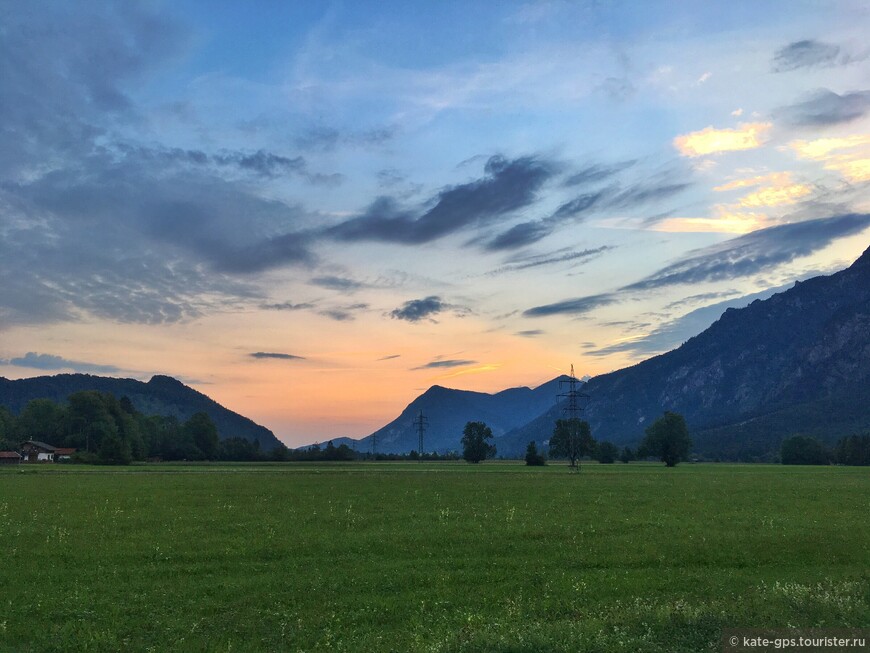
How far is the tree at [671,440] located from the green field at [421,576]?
13245 cm

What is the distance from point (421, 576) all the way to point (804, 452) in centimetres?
20356

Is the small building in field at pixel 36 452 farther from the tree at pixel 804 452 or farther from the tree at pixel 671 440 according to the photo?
the tree at pixel 804 452

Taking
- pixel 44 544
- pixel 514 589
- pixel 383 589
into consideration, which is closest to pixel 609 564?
pixel 514 589

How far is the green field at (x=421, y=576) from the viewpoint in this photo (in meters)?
15.9

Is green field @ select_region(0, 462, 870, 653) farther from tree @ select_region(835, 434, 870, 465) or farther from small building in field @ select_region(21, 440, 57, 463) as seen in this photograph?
small building in field @ select_region(21, 440, 57, 463)

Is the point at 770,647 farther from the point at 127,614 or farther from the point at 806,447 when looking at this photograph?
the point at 806,447

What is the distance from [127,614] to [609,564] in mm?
17005

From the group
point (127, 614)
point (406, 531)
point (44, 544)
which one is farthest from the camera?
point (406, 531)

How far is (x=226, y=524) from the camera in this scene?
3344 cm

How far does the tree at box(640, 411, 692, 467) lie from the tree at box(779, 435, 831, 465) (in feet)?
144

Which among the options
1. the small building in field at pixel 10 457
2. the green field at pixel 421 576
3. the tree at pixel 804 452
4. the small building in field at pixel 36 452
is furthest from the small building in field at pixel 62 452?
the tree at pixel 804 452

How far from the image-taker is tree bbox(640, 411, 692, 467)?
6555 inches

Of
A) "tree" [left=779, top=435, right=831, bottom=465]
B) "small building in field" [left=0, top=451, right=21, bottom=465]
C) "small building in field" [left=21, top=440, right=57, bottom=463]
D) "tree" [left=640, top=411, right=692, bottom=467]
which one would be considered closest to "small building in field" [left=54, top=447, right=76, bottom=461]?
"small building in field" [left=21, top=440, right=57, bottom=463]

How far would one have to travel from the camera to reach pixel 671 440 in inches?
6575
